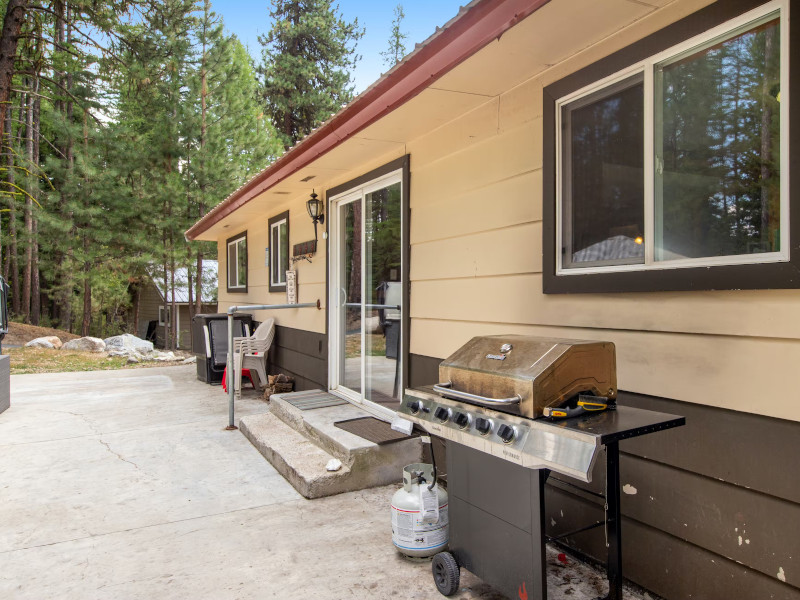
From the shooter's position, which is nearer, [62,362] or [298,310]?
[298,310]

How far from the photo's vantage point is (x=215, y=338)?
6.99 metres

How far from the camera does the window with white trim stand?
1742 millimetres

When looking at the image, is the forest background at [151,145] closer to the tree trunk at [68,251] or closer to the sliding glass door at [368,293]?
the tree trunk at [68,251]

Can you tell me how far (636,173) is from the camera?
2.19 metres

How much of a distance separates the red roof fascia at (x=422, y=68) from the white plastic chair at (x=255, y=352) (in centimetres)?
279

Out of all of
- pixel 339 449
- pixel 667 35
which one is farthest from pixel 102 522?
pixel 667 35

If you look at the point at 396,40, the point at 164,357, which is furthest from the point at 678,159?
the point at 396,40

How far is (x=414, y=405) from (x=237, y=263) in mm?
7369

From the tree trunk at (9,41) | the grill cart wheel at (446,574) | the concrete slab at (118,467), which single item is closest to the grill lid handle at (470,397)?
the grill cart wheel at (446,574)

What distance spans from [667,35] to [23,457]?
4.79 meters

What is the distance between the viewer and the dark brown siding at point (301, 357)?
5.34m

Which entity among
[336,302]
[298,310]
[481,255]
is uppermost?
[481,255]

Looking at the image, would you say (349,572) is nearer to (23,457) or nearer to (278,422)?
(278,422)

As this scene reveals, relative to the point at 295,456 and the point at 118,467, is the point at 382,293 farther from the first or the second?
the point at 118,467
